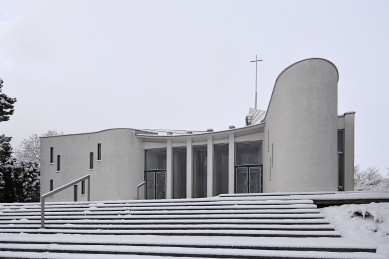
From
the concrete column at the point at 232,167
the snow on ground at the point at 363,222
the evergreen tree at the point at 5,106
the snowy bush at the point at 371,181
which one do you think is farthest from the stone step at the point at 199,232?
the snowy bush at the point at 371,181

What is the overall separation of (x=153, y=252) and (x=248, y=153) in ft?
41.0

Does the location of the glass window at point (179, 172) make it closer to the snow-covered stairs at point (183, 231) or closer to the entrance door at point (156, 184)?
the entrance door at point (156, 184)

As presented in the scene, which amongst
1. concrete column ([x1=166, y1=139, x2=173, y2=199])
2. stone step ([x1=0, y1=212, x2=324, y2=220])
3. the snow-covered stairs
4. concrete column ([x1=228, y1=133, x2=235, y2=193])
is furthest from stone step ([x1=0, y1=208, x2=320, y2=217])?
concrete column ([x1=166, y1=139, x2=173, y2=199])

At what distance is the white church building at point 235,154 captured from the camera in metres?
10.4

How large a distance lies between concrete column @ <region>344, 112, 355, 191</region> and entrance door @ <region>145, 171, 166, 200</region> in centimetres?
1050

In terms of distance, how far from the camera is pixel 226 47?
4530 inches

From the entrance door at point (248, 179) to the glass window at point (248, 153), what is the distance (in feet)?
1.12

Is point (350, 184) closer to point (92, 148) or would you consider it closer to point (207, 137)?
point (207, 137)

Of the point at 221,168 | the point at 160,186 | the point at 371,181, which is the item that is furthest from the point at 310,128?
the point at 371,181

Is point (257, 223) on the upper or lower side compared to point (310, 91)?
lower

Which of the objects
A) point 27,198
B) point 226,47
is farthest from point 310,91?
point 226,47

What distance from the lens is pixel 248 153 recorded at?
58.9 feet

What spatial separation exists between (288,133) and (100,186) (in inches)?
500

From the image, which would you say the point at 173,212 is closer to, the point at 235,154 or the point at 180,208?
the point at 180,208
